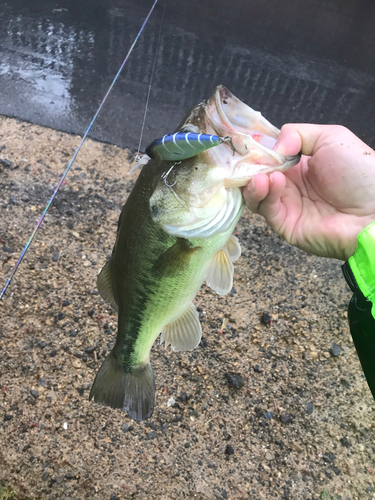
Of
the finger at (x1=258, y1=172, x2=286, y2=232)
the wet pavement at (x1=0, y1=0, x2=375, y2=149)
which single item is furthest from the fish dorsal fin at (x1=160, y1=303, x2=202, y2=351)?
the wet pavement at (x1=0, y1=0, x2=375, y2=149)

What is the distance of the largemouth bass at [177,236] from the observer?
4.66 ft

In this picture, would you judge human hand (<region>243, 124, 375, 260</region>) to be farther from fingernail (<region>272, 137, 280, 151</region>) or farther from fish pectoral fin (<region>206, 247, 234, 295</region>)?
fish pectoral fin (<region>206, 247, 234, 295</region>)

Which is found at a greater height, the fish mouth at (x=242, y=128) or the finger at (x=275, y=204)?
the fish mouth at (x=242, y=128)

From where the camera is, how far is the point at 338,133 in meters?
1.75

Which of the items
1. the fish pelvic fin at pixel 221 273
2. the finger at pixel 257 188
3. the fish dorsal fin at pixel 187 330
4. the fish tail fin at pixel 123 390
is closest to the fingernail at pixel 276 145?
the finger at pixel 257 188

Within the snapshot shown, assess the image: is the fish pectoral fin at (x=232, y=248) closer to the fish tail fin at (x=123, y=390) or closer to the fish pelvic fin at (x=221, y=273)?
the fish pelvic fin at (x=221, y=273)

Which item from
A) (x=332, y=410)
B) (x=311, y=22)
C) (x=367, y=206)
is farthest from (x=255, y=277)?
(x=311, y=22)

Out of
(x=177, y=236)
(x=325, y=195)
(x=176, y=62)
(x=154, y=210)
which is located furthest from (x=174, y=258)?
(x=176, y=62)

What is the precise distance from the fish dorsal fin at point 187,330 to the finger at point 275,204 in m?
0.53

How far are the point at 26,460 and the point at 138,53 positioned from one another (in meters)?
4.11

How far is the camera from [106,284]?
1.84 meters

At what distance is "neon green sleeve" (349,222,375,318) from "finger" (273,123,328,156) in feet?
1.34

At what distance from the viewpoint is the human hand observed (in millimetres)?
1710

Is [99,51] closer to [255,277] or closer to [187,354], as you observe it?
[255,277]
